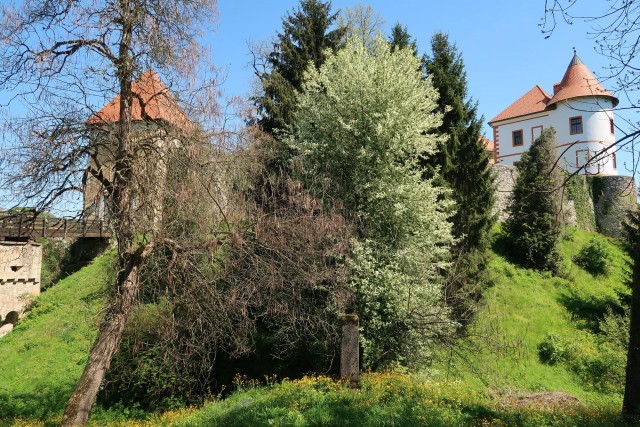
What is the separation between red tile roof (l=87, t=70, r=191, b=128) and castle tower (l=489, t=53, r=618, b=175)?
28956 mm

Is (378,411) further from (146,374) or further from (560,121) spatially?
(560,121)

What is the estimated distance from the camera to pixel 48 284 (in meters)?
25.0

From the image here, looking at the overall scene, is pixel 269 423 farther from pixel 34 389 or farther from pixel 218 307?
pixel 34 389

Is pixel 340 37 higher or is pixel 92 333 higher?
pixel 340 37

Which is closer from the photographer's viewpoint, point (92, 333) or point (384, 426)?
point (384, 426)

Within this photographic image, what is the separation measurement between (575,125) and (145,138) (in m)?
33.7

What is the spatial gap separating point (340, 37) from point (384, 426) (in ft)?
54.9

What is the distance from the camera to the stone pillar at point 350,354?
330 inches

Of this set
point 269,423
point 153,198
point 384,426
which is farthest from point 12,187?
point 384,426

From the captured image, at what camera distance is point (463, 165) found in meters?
19.0

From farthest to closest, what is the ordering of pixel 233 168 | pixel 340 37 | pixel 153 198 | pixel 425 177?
pixel 340 37 < pixel 425 177 < pixel 233 168 < pixel 153 198

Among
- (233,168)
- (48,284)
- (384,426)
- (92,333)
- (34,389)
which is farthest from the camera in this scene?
(48,284)

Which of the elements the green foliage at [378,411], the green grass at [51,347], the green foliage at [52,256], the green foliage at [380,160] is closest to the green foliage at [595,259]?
the green foliage at [380,160]

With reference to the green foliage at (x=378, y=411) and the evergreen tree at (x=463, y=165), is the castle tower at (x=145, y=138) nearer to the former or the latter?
the green foliage at (x=378, y=411)
